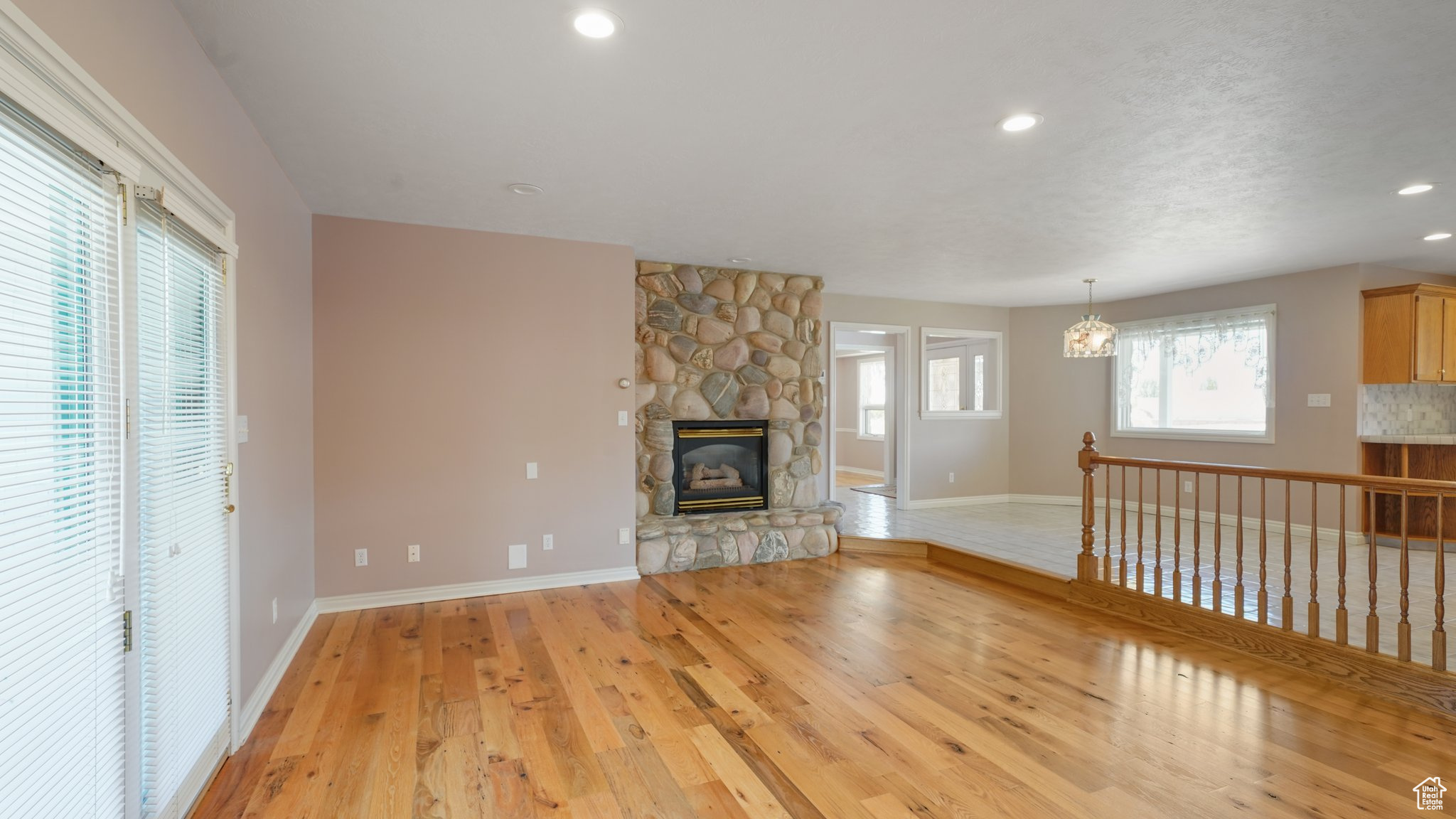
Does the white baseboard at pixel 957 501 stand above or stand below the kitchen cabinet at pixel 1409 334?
below

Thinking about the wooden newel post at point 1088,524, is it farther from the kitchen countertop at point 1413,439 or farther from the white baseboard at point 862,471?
the white baseboard at point 862,471

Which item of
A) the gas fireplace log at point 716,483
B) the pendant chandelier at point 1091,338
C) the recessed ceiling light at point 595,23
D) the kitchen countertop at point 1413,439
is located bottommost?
the gas fireplace log at point 716,483

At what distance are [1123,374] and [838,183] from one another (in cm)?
533

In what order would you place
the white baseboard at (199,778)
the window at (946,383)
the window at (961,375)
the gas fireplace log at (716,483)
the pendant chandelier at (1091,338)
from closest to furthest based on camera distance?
the white baseboard at (199,778)
the gas fireplace log at (716,483)
the pendant chandelier at (1091,338)
the window at (961,375)
the window at (946,383)

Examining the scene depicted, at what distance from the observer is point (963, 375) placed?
8.02 metres

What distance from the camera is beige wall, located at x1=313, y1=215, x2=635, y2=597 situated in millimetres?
3945

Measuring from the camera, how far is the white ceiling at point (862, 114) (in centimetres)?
197

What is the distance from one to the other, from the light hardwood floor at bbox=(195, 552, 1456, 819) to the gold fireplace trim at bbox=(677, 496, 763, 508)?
4.90 feet

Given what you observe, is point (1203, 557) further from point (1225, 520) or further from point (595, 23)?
point (595, 23)

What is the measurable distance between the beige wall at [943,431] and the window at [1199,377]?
1264mm

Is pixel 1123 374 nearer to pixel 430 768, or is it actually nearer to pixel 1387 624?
pixel 1387 624

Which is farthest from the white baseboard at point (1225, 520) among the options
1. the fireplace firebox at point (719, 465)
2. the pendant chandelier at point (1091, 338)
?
the fireplace firebox at point (719, 465)

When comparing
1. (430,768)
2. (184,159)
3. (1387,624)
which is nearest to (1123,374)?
(1387,624)

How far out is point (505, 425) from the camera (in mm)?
4324
